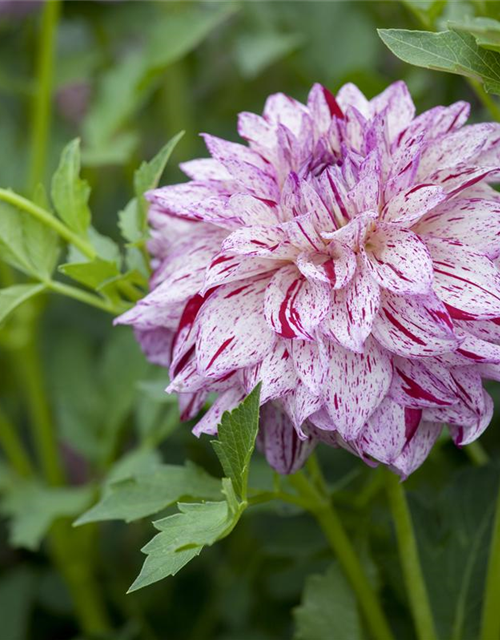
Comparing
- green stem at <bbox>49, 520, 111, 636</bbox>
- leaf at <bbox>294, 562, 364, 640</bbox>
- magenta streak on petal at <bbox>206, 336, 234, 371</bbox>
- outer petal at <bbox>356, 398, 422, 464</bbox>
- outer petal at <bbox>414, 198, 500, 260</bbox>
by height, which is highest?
magenta streak on petal at <bbox>206, 336, 234, 371</bbox>

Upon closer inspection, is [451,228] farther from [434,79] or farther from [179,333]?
[434,79]

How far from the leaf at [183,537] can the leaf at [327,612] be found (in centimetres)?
22

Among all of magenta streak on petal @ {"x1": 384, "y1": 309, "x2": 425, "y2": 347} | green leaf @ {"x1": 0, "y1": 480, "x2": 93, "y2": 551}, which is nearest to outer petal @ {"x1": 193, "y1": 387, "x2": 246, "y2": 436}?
magenta streak on petal @ {"x1": 384, "y1": 309, "x2": 425, "y2": 347}

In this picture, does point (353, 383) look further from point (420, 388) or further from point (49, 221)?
point (49, 221)

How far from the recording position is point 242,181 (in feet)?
1.85

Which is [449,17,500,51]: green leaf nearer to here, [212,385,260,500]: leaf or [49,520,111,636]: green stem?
[212,385,260,500]: leaf

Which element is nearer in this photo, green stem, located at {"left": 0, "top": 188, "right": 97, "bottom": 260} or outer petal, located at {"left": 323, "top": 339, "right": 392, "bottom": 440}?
outer petal, located at {"left": 323, "top": 339, "right": 392, "bottom": 440}

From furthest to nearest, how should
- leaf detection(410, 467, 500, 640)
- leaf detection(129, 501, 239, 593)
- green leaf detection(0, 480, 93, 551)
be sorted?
green leaf detection(0, 480, 93, 551)
leaf detection(410, 467, 500, 640)
leaf detection(129, 501, 239, 593)

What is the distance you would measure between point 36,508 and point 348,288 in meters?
0.54

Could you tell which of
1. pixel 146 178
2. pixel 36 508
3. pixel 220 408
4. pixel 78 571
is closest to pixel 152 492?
pixel 220 408

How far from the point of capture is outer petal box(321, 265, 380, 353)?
0.50 metres

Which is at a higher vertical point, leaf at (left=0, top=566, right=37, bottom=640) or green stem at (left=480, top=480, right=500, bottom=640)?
green stem at (left=480, top=480, right=500, bottom=640)

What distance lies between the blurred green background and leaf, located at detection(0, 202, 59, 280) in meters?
0.18

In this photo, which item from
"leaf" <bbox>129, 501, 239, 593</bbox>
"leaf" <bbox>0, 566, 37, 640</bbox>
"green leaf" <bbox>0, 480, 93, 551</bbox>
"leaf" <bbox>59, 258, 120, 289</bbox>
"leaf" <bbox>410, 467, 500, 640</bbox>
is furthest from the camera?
"leaf" <bbox>0, 566, 37, 640</bbox>
